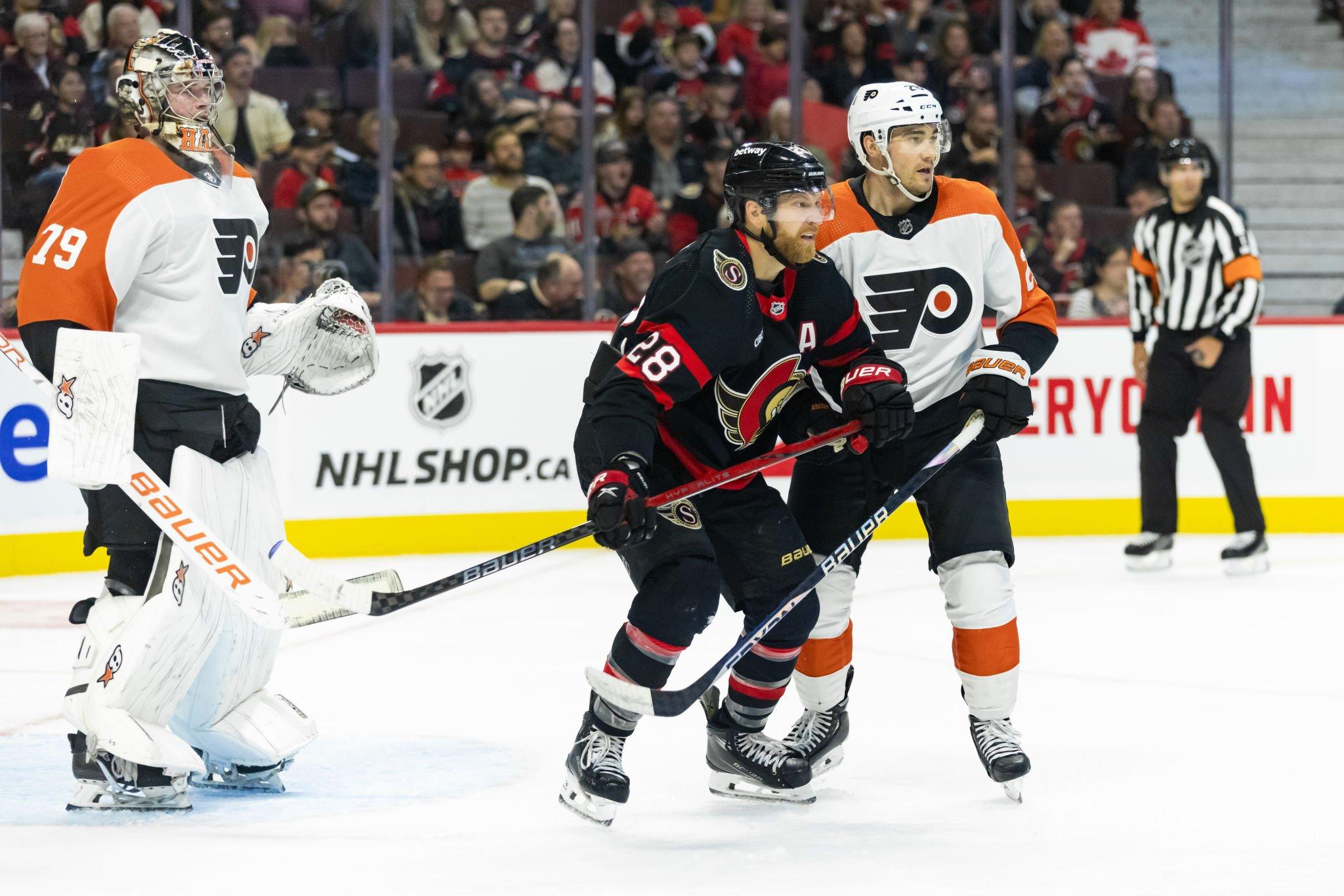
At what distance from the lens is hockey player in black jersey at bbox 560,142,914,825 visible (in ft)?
9.70

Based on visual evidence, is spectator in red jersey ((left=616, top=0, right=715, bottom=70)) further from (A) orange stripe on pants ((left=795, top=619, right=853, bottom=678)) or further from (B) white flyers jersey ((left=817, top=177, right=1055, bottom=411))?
(A) orange stripe on pants ((left=795, top=619, right=853, bottom=678))

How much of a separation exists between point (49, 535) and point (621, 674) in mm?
3636

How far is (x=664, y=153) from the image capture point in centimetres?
783

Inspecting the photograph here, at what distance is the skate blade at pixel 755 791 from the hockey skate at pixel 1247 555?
327cm

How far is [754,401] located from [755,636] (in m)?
0.39

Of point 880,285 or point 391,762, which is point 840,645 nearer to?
point 880,285

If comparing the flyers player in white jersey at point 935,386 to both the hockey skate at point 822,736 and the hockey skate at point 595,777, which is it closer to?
the hockey skate at point 822,736

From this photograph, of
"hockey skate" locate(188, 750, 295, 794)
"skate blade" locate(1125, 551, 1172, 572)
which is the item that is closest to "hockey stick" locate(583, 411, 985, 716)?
"hockey skate" locate(188, 750, 295, 794)

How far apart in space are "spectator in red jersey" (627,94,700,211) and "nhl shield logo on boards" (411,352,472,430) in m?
1.49

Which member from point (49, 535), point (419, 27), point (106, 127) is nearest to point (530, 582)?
point (49, 535)

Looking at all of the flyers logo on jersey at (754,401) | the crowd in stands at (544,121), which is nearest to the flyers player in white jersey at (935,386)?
the flyers logo on jersey at (754,401)

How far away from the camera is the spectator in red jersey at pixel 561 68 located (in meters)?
7.89

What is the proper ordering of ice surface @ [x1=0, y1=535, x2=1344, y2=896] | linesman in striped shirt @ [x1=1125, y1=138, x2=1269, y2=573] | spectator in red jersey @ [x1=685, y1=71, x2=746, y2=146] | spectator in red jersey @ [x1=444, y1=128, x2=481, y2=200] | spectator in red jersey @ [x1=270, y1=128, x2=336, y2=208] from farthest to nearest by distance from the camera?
spectator in red jersey @ [x1=685, y1=71, x2=746, y2=146]
spectator in red jersey @ [x1=444, y1=128, x2=481, y2=200]
spectator in red jersey @ [x1=270, y1=128, x2=336, y2=208]
linesman in striped shirt @ [x1=1125, y1=138, x2=1269, y2=573]
ice surface @ [x1=0, y1=535, x2=1344, y2=896]

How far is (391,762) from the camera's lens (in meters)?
3.54
